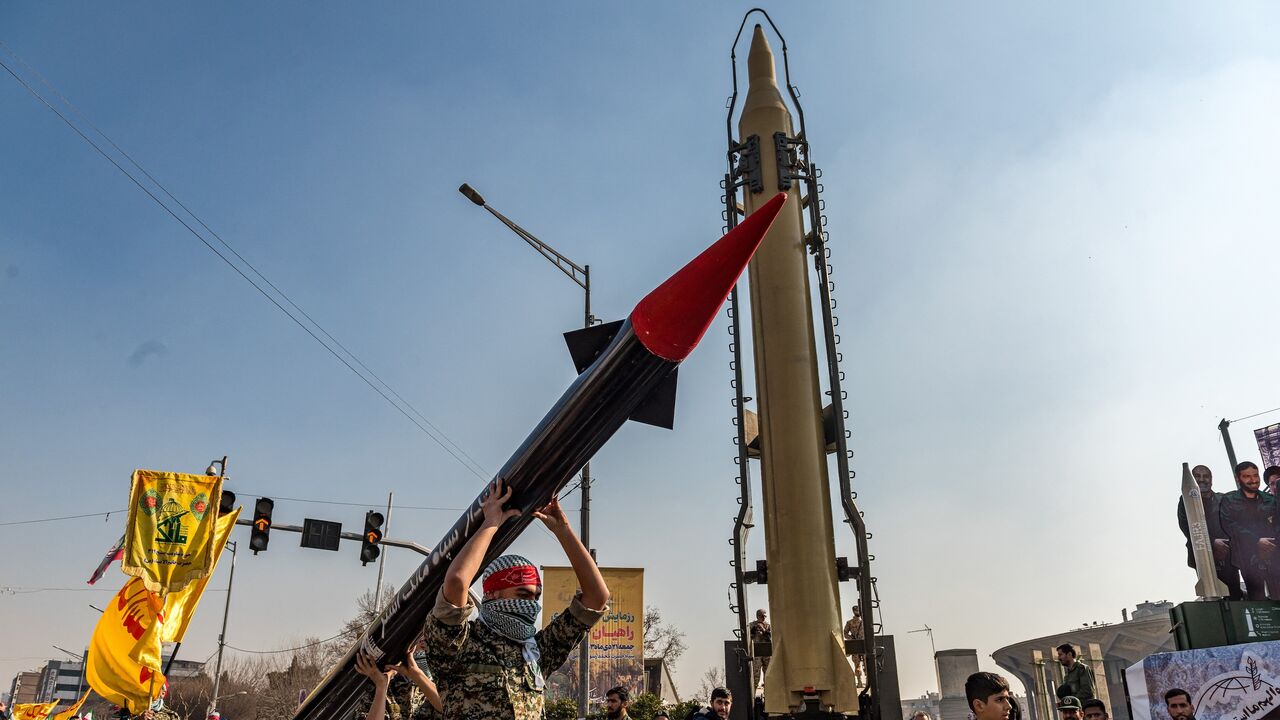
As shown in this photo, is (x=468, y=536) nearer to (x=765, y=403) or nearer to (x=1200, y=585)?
(x=765, y=403)

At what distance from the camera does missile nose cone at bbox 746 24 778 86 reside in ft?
39.3

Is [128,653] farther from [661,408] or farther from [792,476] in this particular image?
[661,408]

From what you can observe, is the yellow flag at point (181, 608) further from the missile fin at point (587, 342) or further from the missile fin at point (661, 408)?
the missile fin at point (661, 408)

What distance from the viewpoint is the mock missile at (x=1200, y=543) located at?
1144cm

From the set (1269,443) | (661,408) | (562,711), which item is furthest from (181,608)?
(1269,443)

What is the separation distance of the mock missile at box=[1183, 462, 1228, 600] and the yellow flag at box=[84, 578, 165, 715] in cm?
1317

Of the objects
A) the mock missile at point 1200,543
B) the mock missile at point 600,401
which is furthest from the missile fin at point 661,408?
the mock missile at point 1200,543

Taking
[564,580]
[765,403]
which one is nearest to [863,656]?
[765,403]

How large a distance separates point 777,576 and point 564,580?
11.1 ft

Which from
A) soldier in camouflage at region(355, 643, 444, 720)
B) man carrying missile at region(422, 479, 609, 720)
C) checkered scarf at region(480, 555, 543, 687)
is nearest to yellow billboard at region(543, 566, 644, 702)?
soldier in camouflage at region(355, 643, 444, 720)

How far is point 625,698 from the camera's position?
6.94 meters

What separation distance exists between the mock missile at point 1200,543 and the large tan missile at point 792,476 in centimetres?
577

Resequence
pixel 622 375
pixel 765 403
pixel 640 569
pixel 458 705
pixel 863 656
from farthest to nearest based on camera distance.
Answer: pixel 640 569 → pixel 765 403 → pixel 863 656 → pixel 622 375 → pixel 458 705

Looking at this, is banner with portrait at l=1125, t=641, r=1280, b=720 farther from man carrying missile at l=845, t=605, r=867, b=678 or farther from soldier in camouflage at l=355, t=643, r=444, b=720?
soldier in camouflage at l=355, t=643, r=444, b=720
